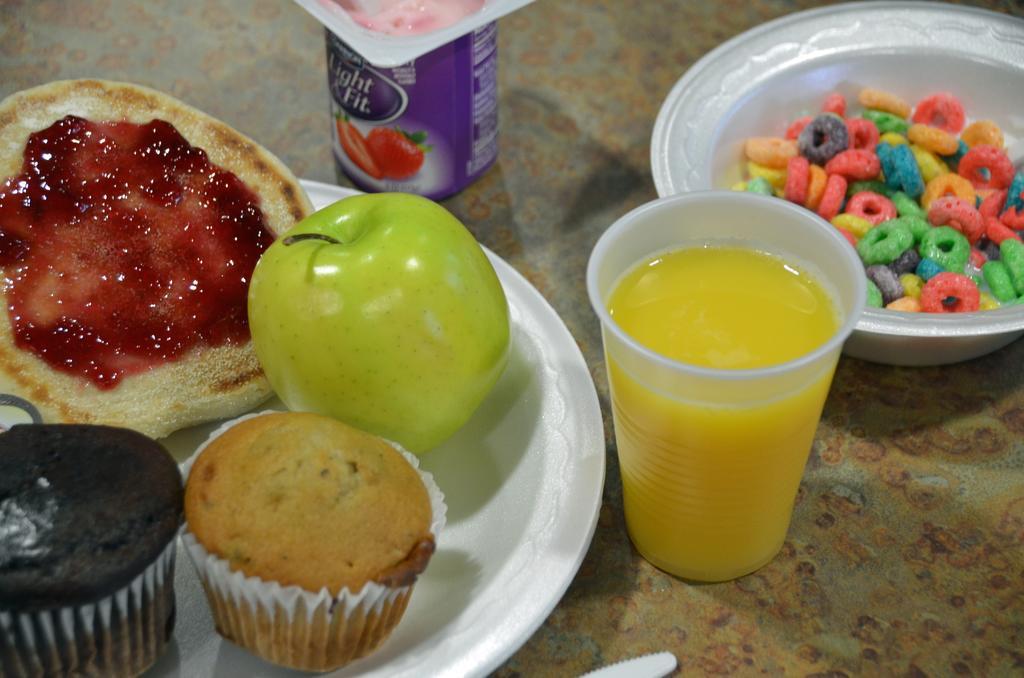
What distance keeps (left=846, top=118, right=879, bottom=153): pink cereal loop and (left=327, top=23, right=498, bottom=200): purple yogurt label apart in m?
0.54

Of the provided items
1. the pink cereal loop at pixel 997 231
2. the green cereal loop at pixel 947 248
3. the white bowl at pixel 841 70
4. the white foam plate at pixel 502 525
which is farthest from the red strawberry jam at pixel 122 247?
the pink cereal loop at pixel 997 231

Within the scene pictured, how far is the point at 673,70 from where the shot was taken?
77.0 inches

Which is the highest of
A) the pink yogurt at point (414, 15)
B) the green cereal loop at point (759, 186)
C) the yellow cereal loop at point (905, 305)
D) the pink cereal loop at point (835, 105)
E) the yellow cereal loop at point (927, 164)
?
the pink yogurt at point (414, 15)

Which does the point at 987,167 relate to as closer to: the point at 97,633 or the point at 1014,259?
the point at 1014,259

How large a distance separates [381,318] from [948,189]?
917 mm

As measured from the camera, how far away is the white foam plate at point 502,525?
1064mm

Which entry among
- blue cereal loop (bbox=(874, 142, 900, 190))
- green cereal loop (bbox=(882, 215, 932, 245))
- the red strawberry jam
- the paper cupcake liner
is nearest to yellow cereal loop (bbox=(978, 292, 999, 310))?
green cereal loop (bbox=(882, 215, 932, 245))

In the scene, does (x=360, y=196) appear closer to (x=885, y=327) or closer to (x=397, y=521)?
(x=397, y=521)

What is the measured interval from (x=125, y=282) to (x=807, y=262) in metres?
0.77

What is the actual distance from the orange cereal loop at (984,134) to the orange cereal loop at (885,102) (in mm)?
101

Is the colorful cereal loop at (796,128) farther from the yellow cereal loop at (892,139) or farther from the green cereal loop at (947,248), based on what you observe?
the green cereal loop at (947,248)

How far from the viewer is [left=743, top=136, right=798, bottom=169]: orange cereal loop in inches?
64.6

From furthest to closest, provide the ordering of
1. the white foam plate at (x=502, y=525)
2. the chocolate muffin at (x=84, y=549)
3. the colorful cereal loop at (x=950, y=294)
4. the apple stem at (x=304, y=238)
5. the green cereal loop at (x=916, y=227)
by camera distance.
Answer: the green cereal loop at (x=916, y=227) → the colorful cereal loop at (x=950, y=294) → the apple stem at (x=304, y=238) → the white foam plate at (x=502, y=525) → the chocolate muffin at (x=84, y=549)

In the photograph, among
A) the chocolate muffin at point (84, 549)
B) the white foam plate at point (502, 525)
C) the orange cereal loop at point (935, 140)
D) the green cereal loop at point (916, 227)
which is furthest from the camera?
the orange cereal loop at point (935, 140)
